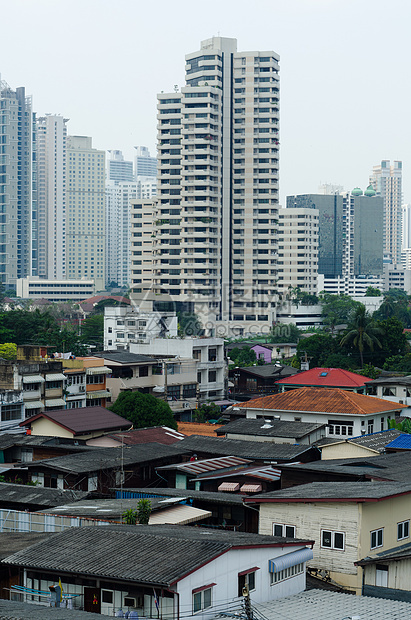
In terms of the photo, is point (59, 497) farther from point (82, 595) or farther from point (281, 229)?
point (281, 229)

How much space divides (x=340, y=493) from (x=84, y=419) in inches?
876

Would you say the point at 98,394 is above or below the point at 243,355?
below

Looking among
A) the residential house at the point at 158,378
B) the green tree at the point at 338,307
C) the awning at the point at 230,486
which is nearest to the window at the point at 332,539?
the awning at the point at 230,486

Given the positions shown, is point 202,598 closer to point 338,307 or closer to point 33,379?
point 33,379

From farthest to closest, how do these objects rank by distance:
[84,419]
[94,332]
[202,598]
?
[94,332]
[84,419]
[202,598]

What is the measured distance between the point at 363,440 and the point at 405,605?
19817 mm

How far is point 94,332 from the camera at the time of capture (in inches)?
4124

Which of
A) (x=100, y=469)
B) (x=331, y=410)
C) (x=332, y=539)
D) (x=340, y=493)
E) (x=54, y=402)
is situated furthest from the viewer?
(x=54, y=402)

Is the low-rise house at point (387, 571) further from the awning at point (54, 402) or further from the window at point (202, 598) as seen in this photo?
the awning at point (54, 402)

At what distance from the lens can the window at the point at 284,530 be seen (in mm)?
21672

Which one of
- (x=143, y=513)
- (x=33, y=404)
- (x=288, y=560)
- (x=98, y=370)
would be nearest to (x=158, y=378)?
(x=98, y=370)

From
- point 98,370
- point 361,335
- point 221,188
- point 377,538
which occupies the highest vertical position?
point 221,188

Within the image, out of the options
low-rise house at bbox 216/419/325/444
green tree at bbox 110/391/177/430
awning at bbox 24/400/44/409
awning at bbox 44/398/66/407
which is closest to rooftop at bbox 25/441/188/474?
low-rise house at bbox 216/419/325/444

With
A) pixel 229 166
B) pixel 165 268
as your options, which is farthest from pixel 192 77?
pixel 165 268
